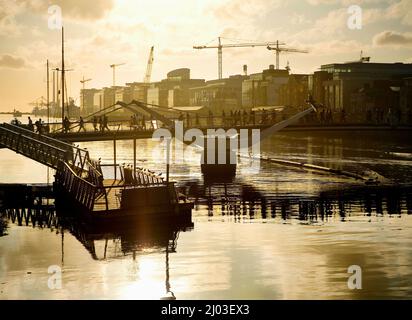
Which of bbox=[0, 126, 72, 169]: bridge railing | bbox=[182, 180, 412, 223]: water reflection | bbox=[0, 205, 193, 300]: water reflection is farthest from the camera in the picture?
bbox=[0, 126, 72, 169]: bridge railing

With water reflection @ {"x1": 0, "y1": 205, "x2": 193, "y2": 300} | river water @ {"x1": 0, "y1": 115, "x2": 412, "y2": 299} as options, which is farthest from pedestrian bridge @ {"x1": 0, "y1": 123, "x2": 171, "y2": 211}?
river water @ {"x1": 0, "y1": 115, "x2": 412, "y2": 299}

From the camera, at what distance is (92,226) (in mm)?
47219

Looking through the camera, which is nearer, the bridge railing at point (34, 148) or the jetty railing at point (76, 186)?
the jetty railing at point (76, 186)

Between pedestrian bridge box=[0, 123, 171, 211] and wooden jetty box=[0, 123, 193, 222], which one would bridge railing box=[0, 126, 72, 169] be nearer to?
pedestrian bridge box=[0, 123, 171, 211]

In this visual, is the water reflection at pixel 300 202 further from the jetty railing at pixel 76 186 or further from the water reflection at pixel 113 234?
the jetty railing at pixel 76 186

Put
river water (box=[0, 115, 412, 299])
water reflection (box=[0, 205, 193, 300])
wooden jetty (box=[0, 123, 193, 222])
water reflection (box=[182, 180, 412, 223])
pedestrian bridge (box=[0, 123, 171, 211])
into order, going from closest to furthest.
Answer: river water (box=[0, 115, 412, 299]) < water reflection (box=[0, 205, 193, 300]) < wooden jetty (box=[0, 123, 193, 222]) < pedestrian bridge (box=[0, 123, 171, 211]) < water reflection (box=[182, 180, 412, 223])

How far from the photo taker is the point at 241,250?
134 ft

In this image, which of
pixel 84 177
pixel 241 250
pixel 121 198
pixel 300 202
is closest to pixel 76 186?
pixel 84 177

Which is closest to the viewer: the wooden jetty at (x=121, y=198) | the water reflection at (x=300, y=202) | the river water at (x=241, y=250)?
the river water at (x=241, y=250)

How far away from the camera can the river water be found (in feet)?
106

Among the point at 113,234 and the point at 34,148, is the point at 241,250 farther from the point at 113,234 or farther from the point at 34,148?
the point at 34,148

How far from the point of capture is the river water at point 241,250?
32.4 meters

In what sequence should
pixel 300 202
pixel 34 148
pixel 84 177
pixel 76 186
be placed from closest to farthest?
pixel 76 186
pixel 84 177
pixel 300 202
pixel 34 148

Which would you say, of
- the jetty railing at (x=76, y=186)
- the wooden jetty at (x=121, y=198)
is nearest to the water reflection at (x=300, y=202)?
the wooden jetty at (x=121, y=198)
